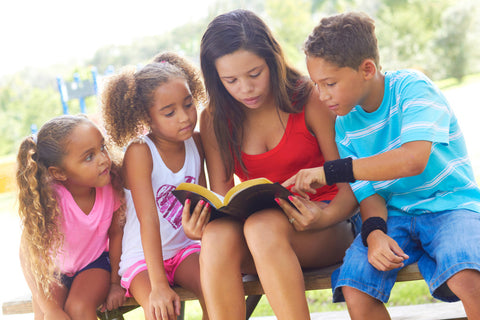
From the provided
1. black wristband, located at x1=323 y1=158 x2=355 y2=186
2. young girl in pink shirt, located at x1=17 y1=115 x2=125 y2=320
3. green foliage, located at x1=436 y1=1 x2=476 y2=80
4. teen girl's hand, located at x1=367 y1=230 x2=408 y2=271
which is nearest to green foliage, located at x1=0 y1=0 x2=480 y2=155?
green foliage, located at x1=436 y1=1 x2=476 y2=80

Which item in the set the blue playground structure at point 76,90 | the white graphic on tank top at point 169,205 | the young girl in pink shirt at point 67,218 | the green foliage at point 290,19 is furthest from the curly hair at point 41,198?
the green foliage at point 290,19

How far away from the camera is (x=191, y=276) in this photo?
6.66 feet

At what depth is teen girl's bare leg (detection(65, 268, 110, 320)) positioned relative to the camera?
2008mm

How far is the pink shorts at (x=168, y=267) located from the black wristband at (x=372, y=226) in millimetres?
749

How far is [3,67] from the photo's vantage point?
26266 millimetres

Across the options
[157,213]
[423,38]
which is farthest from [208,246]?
[423,38]

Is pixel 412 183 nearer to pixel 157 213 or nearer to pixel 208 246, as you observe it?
pixel 208 246

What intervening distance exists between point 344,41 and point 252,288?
3.06 ft

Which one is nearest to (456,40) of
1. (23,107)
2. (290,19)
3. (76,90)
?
(290,19)

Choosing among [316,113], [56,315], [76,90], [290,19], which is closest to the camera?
[56,315]

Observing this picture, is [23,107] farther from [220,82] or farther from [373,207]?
[373,207]

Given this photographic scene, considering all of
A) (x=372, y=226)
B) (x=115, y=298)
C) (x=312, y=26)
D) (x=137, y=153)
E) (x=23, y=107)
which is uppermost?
(x=312, y=26)

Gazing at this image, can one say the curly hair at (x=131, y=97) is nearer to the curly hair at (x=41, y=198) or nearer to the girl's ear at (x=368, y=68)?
the curly hair at (x=41, y=198)

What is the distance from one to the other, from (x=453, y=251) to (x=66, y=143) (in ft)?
4.87
